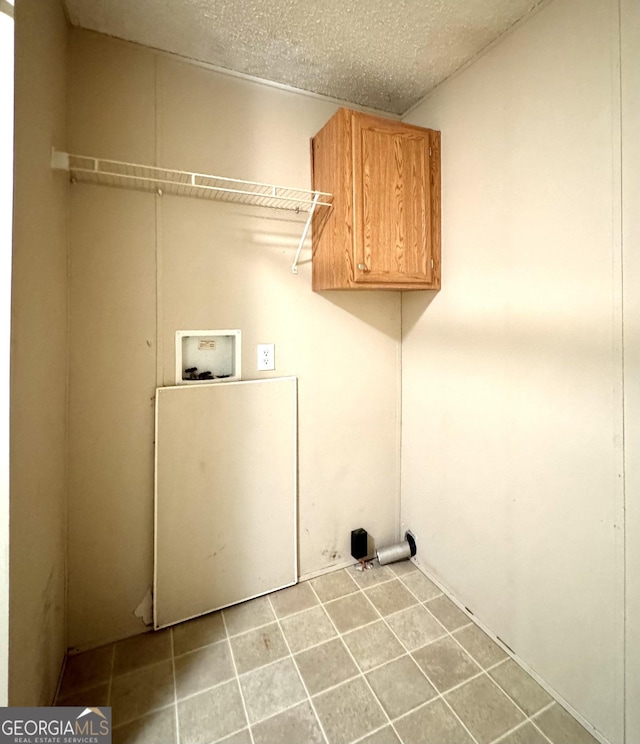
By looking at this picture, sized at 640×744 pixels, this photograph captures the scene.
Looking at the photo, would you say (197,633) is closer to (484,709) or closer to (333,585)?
(333,585)

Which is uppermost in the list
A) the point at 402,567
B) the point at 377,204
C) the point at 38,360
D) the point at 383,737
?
the point at 377,204

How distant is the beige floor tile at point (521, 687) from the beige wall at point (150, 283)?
963mm

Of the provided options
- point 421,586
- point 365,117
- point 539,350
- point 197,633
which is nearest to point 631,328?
point 539,350

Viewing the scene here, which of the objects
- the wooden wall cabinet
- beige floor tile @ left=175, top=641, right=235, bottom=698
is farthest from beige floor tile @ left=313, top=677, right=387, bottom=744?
the wooden wall cabinet

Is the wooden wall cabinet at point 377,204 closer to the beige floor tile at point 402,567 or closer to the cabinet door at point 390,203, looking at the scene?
the cabinet door at point 390,203

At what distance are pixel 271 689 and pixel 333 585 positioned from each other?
0.62m

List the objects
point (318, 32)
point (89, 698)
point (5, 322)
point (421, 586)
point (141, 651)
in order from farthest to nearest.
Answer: point (421, 586) → point (141, 651) → point (318, 32) → point (89, 698) → point (5, 322)

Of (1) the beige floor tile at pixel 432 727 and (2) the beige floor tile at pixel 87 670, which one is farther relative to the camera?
(2) the beige floor tile at pixel 87 670

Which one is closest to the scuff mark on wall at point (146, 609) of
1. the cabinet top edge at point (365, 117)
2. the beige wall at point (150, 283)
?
the beige wall at point (150, 283)

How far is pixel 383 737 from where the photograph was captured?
1210 millimetres

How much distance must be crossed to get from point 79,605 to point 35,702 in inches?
18.3

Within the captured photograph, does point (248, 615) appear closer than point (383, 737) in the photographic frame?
No

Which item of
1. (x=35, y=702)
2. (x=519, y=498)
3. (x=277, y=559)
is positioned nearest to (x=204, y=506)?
(x=277, y=559)

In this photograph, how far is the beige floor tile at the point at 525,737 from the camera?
3.92 ft
